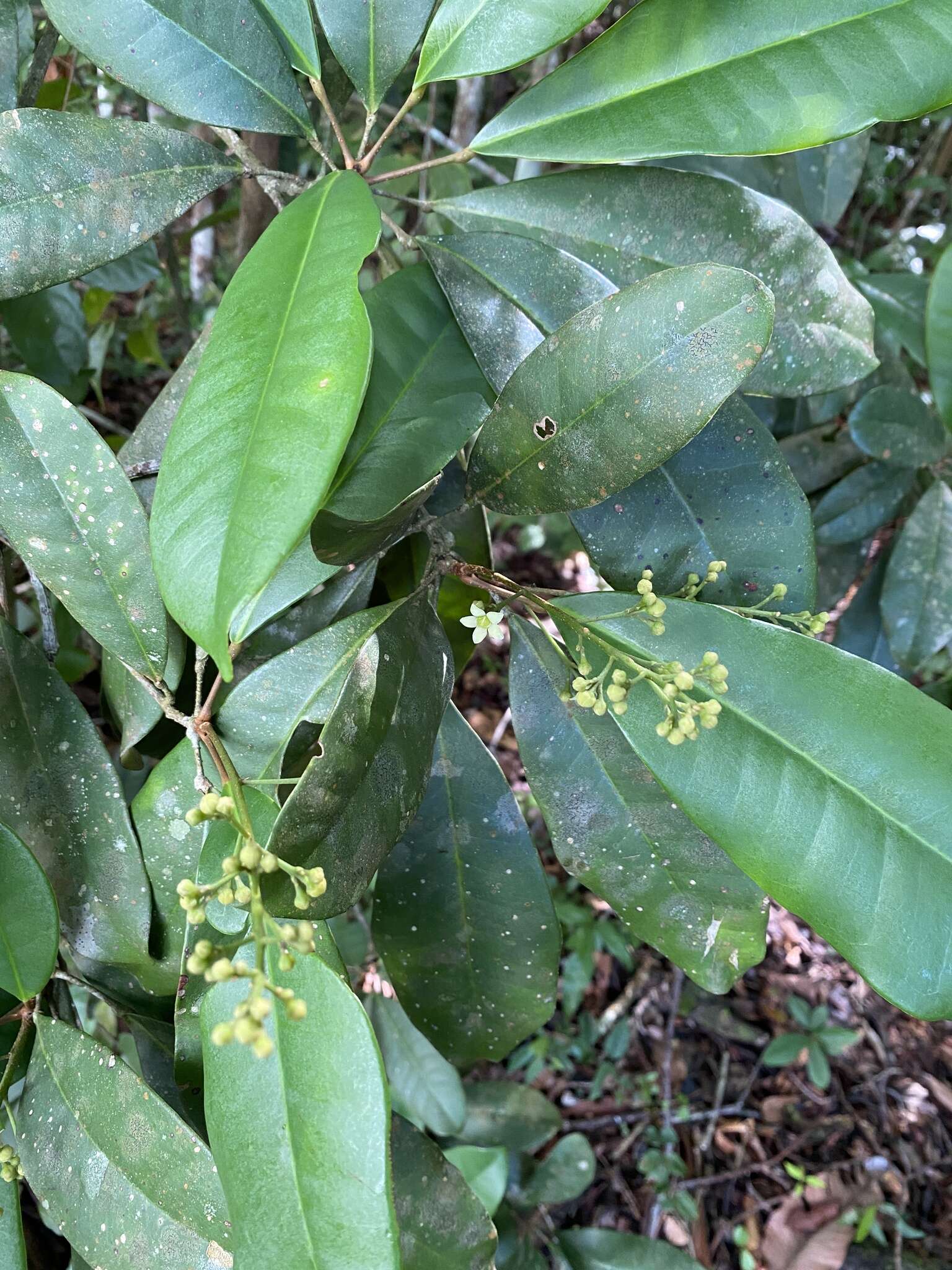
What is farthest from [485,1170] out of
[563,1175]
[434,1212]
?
[434,1212]

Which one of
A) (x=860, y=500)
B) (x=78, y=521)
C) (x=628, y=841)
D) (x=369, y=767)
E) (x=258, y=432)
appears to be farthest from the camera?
(x=860, y=500)

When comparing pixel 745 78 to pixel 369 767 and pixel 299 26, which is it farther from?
pixel 369 767

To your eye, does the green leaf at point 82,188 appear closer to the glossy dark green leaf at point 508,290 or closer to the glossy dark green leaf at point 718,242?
the glossy dark green leaf at point 508,290

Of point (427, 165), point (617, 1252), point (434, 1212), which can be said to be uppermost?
point (427, 165)

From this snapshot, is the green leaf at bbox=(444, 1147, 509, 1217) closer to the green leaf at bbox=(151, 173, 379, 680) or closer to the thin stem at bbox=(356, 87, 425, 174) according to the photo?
the green leaf at bbox=(151, 173, 379, 680)

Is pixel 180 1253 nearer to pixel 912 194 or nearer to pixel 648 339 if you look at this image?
pixel 648 339

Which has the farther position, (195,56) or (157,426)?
(157,426)
